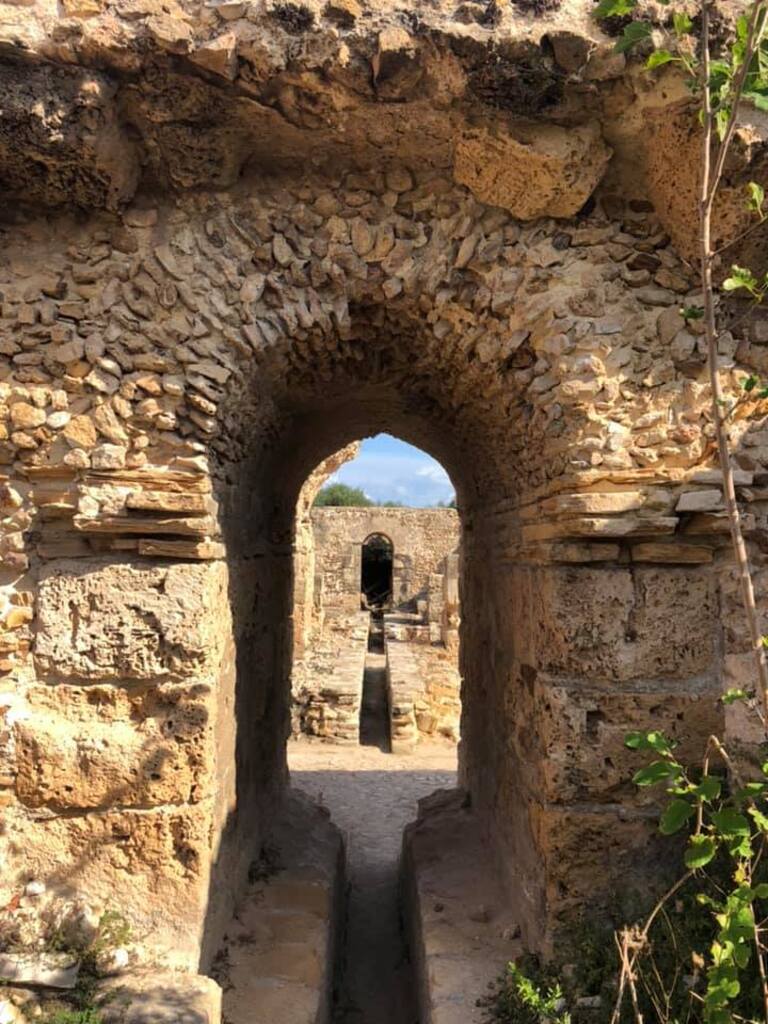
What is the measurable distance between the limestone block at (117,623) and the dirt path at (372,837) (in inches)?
90.1

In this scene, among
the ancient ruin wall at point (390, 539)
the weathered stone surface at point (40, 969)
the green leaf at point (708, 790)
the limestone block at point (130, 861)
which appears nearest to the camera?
the green leaf at point (708, 790)

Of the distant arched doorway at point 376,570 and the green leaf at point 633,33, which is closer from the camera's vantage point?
the green leaf at point 633,33

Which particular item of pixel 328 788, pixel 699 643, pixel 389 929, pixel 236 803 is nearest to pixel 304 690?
pixel 328 788

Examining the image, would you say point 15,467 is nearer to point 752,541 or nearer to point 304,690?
point 752,541

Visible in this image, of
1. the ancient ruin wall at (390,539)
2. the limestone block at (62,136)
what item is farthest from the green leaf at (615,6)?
the ancient ruin wall at (390,539)

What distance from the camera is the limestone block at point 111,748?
2.91m

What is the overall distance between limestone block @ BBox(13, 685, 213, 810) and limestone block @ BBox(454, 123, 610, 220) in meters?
2.35

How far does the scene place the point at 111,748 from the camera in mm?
2936

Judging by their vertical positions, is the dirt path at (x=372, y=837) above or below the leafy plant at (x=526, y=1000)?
below

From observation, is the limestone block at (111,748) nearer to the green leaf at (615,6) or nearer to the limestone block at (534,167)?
the limestone block at (534,167)

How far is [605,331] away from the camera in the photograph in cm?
303

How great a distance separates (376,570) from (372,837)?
725 inches

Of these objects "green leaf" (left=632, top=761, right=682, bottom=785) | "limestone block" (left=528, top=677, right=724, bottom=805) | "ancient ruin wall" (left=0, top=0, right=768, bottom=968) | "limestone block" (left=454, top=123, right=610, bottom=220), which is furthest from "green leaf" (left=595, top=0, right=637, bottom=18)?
"limestone block" (left=528, top=677, right=724, bottom=805)

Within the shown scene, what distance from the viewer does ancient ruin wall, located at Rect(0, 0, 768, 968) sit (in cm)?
274
